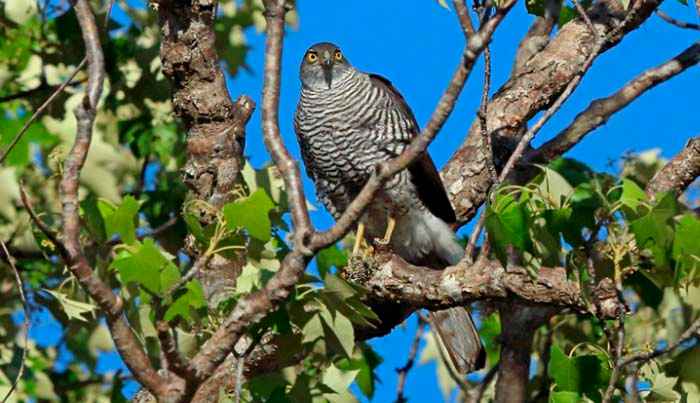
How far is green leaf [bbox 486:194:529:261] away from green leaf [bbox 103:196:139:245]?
88cm

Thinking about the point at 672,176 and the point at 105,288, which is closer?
the point at 105,288

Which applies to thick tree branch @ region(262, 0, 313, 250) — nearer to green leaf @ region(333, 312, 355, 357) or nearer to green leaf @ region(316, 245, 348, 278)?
green leaf @ region(316, 245, 348, 278)

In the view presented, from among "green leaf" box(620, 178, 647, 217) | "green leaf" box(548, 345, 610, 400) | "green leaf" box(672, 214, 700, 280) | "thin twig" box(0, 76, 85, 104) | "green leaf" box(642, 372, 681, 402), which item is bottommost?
"green leaf" box(642, 372, 681, 402)

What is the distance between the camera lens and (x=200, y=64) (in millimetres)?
4523

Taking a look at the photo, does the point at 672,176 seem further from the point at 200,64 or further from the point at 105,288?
the point at 105,288

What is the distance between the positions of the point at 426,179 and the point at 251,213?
210cm

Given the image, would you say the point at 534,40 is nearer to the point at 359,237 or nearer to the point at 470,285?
the point at 359,237

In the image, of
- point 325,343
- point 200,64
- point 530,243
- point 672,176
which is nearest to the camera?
point 530,243

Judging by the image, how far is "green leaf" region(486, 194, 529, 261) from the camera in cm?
312

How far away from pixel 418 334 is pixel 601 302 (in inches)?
86.5

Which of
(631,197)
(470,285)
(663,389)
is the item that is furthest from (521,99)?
(631,197)

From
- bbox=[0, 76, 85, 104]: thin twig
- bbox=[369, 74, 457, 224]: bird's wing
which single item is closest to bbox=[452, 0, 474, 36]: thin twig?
bbox=[369, 74, 457, 224]: bird's wing

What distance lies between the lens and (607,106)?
467 cm

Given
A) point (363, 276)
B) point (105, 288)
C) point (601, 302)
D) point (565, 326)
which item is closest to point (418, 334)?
point (565, 326)
